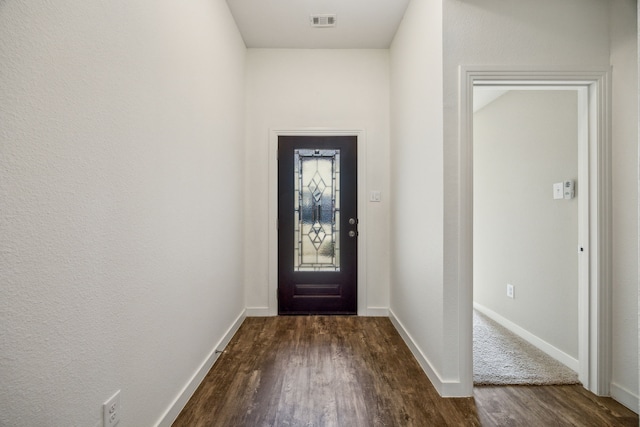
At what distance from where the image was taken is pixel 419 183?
232 cm

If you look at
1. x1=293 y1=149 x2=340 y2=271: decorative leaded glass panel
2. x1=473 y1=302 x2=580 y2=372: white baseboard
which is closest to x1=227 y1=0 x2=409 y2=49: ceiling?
x1=293 y1=149 x2=340 y2=271: decorative leaded glass panel

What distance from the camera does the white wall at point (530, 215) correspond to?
92.0 inches

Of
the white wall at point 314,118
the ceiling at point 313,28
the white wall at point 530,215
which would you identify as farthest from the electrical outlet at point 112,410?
the ceiling at point 313,28

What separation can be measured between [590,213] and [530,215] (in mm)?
869

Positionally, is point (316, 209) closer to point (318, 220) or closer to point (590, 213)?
point (318, 220)

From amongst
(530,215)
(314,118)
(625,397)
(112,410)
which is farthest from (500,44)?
(112,410)

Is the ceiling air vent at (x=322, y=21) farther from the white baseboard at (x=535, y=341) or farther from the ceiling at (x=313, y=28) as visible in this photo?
the white baseboard at (x=535, y=341)

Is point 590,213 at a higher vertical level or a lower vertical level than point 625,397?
higher

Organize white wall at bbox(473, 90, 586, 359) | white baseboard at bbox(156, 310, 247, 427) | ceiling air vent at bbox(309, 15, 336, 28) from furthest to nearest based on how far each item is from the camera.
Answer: ceiling air vent at bbox(309, 15, 336, 28)
white wall at bbox(473, 90, 586, 359)
white baseboard at bbox(156, 310, 247, 427)

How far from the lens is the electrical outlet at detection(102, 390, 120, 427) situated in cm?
111

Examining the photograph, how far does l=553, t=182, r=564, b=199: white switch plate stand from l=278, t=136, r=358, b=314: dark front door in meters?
1.72

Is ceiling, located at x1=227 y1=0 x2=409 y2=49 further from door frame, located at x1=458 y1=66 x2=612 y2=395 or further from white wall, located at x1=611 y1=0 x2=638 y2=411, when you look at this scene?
white wall, located at x1=611 y1=0 x2=638 y2=411

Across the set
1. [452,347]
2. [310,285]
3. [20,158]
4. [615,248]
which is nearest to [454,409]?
[452,347]

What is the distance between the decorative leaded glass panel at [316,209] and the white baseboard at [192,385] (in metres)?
1.09
